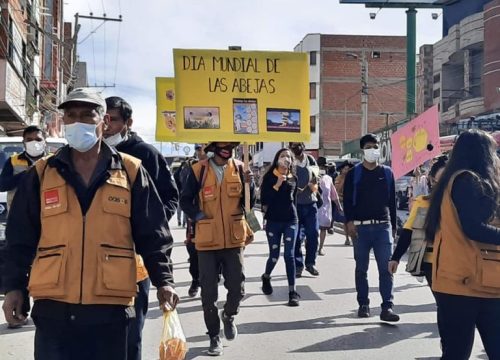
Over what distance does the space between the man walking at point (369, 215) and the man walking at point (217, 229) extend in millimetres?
1541

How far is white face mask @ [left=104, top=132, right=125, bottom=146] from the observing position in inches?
190

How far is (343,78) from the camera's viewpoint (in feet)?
232

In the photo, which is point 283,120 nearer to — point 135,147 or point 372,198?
point 372,198

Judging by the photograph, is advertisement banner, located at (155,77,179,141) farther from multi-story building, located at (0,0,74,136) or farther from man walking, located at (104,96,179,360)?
multi-story building, located at (0,0,74,136)

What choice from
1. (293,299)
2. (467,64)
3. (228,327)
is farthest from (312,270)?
(467,64)

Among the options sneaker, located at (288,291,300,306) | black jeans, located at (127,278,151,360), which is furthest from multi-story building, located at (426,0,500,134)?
black jeans, located at (127,278,151,360)

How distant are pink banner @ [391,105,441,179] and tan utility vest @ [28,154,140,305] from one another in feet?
23.0

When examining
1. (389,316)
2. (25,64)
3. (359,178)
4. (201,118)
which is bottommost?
(389,316)

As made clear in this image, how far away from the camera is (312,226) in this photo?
1080cm

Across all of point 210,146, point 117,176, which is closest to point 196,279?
point 210,146

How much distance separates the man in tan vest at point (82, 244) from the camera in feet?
10.9

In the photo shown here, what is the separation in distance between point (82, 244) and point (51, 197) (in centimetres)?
28

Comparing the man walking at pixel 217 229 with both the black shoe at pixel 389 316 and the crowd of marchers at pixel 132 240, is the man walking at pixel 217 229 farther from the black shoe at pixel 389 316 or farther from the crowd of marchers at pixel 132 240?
the black shoe at pixel 389 316

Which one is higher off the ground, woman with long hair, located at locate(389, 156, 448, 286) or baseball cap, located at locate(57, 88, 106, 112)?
baseball cap, located at locate(57, 88, 106, 112)
